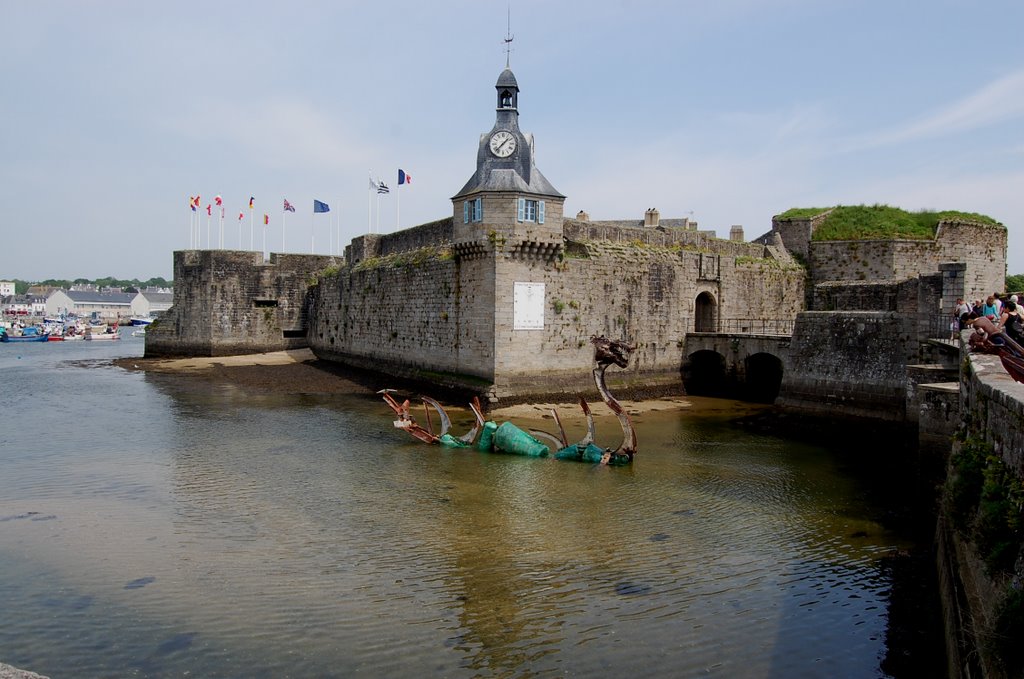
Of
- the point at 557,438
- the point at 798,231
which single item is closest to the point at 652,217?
the point at 798,231

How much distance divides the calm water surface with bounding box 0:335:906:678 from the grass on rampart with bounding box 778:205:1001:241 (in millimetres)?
16382

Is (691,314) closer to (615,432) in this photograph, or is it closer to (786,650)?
(615,432)

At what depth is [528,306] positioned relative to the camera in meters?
21.5

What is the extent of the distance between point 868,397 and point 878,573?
450 inches

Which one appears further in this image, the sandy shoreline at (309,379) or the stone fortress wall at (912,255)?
the stone fortress wall at (912,255)

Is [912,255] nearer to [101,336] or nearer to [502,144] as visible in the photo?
[502,144]

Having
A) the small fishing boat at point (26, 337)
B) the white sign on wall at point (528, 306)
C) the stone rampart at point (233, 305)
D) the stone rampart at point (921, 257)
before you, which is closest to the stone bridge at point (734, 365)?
the stone rampart at point (921, 257)

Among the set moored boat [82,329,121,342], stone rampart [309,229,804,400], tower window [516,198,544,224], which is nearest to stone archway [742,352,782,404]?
stone rampart [309,229,804,400]

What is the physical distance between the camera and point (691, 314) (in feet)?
85.7

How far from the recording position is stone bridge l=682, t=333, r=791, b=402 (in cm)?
2344

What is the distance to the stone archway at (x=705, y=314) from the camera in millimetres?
27094

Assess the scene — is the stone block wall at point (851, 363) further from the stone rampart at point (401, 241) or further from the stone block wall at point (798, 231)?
the stone rampart at point (401, 241)

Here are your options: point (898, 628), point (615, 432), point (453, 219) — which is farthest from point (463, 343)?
point (898, 628)

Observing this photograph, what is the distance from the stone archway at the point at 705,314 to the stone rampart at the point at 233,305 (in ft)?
64.6
